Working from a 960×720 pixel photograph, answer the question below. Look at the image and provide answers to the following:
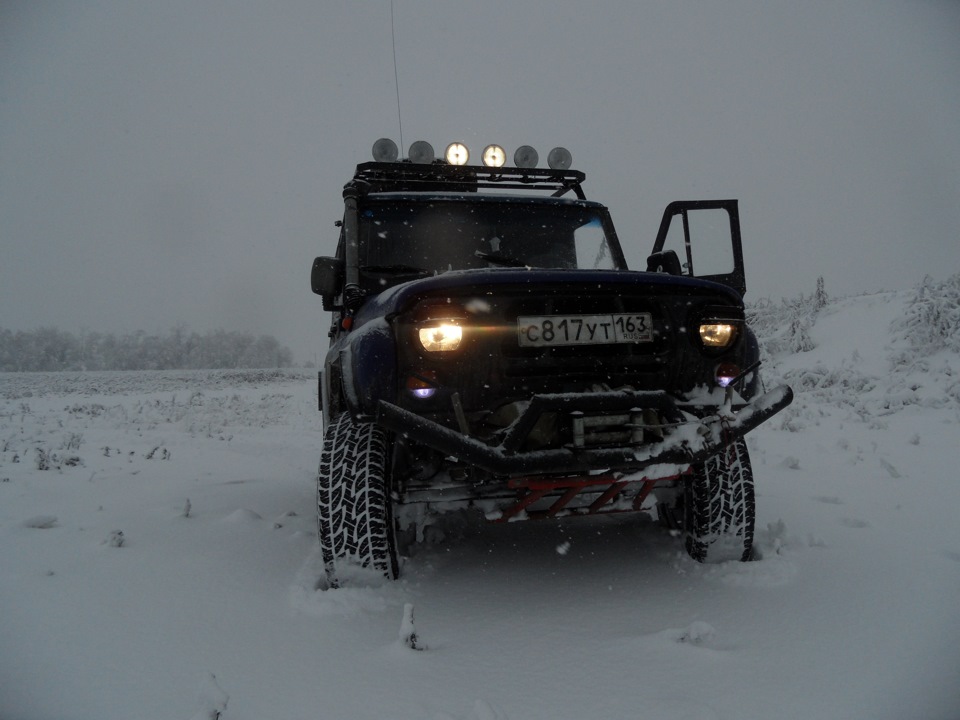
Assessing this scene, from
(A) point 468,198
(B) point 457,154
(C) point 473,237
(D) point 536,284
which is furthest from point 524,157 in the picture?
(D) point 536,284

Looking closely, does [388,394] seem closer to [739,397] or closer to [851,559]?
[739,397]

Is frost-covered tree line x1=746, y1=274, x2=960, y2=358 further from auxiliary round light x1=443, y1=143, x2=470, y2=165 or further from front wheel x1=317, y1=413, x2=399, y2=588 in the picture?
front wheel x1=317, y1=413, x2=399, y2=588

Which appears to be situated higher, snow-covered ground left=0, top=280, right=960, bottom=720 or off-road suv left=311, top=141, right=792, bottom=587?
off-road suv left=311, top=141, right=792, bottom=587

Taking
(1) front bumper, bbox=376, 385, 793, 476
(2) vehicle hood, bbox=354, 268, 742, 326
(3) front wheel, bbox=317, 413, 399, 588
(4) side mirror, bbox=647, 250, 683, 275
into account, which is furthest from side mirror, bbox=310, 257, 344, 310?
(4) side mirror, bbox=647, 250, 683, 275

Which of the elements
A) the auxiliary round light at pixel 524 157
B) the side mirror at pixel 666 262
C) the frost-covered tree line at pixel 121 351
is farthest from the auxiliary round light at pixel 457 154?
the frost-covered tree line at pixel 121 351

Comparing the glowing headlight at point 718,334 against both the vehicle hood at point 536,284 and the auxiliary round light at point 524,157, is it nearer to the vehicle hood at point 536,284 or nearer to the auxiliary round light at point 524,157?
the vehicle hood at point 536,284

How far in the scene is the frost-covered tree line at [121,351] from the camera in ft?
127

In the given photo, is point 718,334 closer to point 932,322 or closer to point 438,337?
point 438,337

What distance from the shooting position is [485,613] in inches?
87.0

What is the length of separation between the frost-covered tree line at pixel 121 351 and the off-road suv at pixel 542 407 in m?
43.1

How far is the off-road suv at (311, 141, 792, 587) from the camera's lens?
6.94ft

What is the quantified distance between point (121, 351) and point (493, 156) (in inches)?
1794

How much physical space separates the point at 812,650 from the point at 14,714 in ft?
7.85

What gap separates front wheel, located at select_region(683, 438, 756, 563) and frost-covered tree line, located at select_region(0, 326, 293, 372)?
43658 mm
